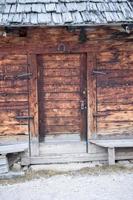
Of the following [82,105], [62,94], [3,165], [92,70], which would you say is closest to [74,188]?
[3,165]

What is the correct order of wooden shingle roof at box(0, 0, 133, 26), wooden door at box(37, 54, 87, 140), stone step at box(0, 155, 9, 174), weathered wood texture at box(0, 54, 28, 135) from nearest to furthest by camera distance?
1. wooden shingle roof at box(0, 0, 133, 26)
2. stone step at box(0, 155, 9, 174)
3. weathered wood texture at box(0, 54, 28, 135)
4. wooden door at box(37, 54, 87, 140)

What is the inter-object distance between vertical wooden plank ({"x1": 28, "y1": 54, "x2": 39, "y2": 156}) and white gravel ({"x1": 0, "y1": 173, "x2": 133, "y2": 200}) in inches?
35.0

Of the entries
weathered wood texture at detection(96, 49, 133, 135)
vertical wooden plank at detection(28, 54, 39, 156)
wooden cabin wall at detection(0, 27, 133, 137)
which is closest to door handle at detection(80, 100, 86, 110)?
wooden cabin wall at detection(0, 27, 133, 137)

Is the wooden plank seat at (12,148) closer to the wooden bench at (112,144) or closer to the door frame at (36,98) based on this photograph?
the door frame at (36,98)

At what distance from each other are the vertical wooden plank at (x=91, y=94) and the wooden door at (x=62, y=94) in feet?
0.41

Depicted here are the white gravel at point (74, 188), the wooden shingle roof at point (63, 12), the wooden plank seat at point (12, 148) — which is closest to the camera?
the white gravel at point (74, 188)

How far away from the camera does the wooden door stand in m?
8.78

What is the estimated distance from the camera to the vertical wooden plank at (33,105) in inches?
341

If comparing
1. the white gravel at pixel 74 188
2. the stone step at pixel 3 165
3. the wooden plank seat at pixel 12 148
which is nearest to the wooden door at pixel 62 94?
the wooden plank seat at pixel 12 148

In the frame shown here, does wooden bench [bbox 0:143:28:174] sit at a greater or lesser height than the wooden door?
lesser

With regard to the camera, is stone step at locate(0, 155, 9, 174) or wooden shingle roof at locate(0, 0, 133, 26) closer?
wooden shingle roof at locate(0, 0, 133, 26)

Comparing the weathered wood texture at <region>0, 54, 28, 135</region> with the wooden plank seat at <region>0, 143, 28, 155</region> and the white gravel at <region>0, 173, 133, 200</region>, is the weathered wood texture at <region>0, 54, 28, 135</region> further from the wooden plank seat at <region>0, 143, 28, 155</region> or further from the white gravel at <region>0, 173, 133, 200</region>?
the white gravel at <region>0, 173, 133, 200</region>

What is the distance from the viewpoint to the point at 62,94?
8867mm

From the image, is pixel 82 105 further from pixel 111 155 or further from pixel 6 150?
pixel 6 150
